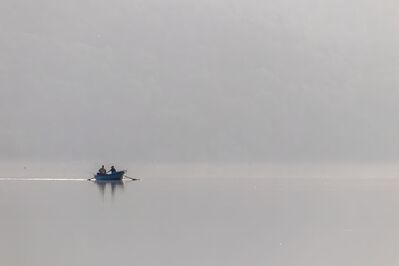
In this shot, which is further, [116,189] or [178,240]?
[116,189]

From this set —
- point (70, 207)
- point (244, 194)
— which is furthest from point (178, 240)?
point (244, 194)

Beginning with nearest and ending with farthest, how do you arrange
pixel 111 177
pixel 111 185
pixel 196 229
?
1. pixel 196 229
2. pixel 111 185
3. pixel 111 177

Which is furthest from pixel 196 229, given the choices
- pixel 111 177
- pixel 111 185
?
pixel 111 177

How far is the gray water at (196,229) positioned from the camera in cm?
2762

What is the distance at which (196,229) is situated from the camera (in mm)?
34281

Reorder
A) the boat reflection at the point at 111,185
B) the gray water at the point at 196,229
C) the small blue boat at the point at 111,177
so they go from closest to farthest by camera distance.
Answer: the gray water at the point at 196,229
the boat reflection at the point at 111,185
the small blue boat at the point at 111,177

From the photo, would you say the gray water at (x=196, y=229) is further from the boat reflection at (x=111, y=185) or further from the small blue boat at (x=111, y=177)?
the small blue boat at (x=111, y=177)

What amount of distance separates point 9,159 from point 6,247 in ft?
341

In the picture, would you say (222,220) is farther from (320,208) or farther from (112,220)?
(320,208)

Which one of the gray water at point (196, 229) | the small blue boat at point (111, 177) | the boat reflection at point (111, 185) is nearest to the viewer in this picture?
the gray water at point (196, 229)

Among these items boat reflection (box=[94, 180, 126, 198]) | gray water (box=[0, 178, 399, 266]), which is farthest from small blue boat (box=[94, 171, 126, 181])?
gray water (box=[0, 178, 399, 266])

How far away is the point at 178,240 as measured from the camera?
102 ft

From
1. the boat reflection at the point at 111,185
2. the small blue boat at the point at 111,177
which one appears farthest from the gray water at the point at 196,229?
the small blue boat at the point at 111,177

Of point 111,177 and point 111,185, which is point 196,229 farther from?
point 111,177
